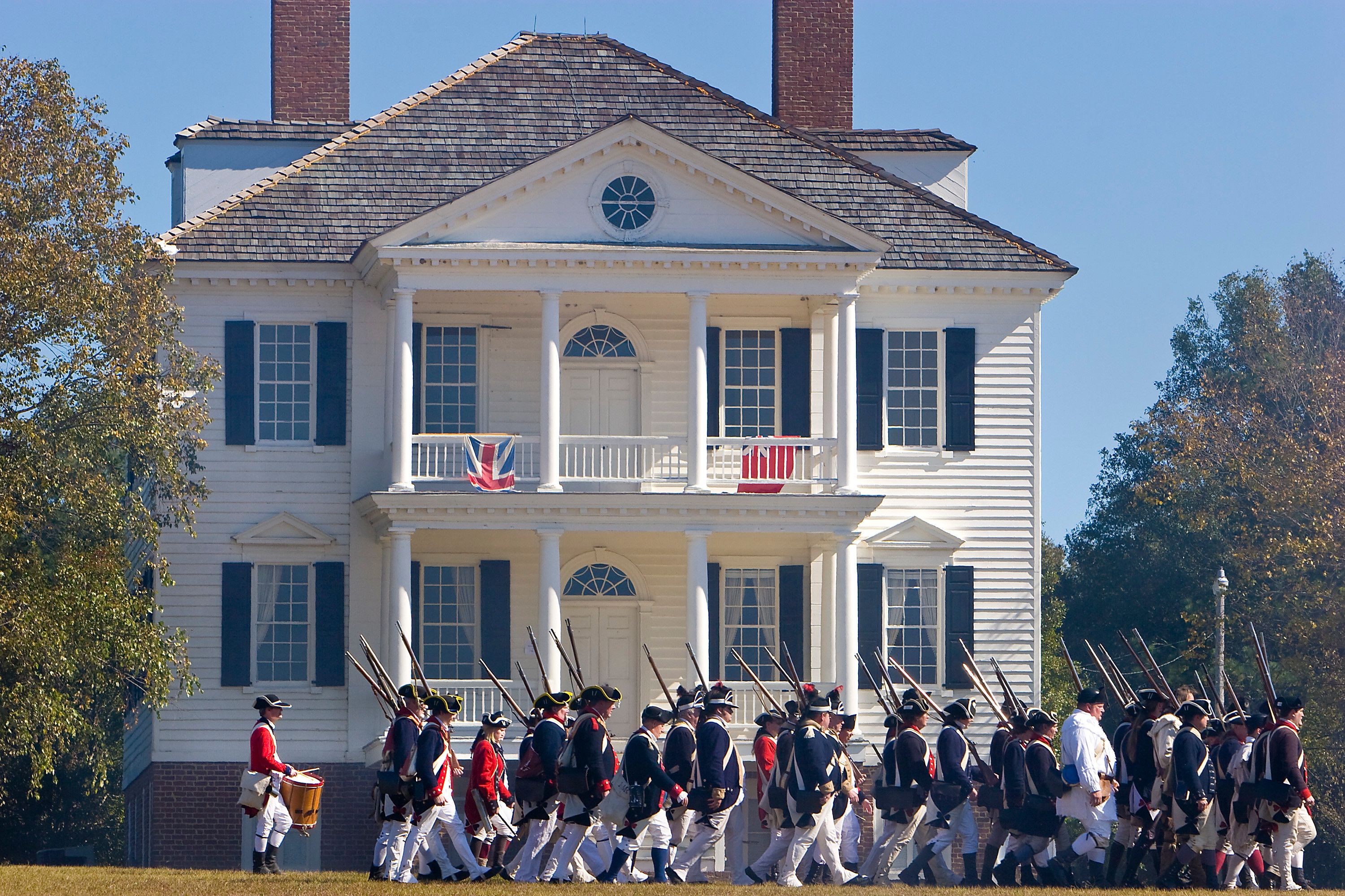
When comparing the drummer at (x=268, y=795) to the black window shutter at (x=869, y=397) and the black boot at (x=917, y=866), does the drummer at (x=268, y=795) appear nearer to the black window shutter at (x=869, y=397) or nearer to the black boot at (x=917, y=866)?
the black boot at (x=917, y=866)

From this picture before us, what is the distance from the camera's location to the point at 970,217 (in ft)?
101

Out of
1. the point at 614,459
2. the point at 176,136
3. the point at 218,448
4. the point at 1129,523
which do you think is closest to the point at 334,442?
the point at 218,448

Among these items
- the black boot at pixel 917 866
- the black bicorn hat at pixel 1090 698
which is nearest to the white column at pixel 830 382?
the black bicorn hat at pixel 1090 698

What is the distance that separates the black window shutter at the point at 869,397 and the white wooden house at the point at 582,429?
39 mm

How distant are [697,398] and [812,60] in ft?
24.3

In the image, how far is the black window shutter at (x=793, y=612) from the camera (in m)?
30.3

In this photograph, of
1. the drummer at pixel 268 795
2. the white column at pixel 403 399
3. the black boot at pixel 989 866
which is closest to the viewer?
the drummer at pixel 268 795

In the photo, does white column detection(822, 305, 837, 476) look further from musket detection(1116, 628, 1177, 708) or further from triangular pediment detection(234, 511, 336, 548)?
triangular pediment detection(234, 511, 336, 548)

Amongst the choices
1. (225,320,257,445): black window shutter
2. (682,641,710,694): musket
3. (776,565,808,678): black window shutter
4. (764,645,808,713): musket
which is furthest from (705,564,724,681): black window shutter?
(225,320,257,445): black window shutter

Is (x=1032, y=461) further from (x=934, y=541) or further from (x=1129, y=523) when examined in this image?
(x=1129, y=523)

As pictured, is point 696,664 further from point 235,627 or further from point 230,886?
point 230,886

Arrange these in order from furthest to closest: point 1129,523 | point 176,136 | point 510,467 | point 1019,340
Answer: point 1129,523, point 176,136, point 1019,340, point 510,467

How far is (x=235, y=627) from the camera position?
29422 millimetres

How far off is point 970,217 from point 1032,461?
11.9 feet
